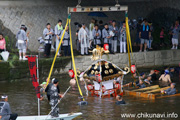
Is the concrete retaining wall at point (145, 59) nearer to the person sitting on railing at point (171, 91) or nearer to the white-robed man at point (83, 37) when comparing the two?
the white-robed man at point (83, 37)

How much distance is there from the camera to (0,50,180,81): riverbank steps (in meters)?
21.1

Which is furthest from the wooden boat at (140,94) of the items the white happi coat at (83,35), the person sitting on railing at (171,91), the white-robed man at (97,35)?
the white-robed man at (97,35)

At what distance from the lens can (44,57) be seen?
23.1 meters

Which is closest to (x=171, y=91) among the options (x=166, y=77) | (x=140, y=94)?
(x=140, y=94)

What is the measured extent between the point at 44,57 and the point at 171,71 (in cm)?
695

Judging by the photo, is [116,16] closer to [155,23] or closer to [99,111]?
[155,23]

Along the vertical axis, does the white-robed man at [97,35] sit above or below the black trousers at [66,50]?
above

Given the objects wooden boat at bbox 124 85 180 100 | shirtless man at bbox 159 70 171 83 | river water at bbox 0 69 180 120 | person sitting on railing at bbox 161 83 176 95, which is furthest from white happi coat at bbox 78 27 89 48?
person sitting on railing at bbox 161 83 176 95

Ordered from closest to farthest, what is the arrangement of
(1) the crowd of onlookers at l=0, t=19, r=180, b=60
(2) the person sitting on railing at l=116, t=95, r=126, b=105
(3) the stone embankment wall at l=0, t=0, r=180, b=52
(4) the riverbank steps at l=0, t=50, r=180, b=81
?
(2) the person sitting on railing at l=116, t=95, r=126, b=105, (4) the riverbank steps at l=0, t=50, r=180, b=81, (1) the crowd of onlookers at l=0, t=19, r=180, b=60, (3) the stone embankment wall at l=0, t=0, r=180, b=52

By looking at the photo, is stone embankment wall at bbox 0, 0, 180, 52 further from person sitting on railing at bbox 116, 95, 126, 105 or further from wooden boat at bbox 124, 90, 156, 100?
person sitting on railing at bbox 116, 95, 126, 105

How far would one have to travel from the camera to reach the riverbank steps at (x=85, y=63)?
2112 cm

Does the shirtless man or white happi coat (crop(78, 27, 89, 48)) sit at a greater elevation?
white happi coat (crop(78, 27, 89, 48))

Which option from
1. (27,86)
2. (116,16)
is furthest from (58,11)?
(27,86)

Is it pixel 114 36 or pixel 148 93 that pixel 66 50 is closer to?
pixel 114 36
